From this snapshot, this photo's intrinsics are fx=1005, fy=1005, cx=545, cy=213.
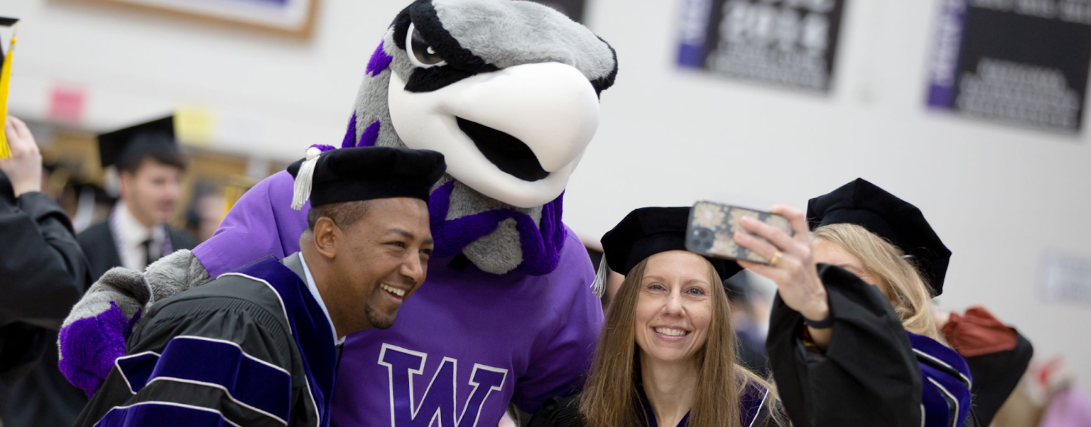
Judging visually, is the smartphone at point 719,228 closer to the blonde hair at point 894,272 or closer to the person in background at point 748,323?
the blonde hair at point 894,272

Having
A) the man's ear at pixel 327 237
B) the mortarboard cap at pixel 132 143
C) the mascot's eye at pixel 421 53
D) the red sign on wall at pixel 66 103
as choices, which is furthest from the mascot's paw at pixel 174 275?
the red sign on wall at pixel 66 103

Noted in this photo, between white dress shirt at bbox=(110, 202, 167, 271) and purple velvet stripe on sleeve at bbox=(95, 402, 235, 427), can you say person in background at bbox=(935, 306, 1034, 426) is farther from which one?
white dress shirt at bbox=(110, 202, 167, 271)

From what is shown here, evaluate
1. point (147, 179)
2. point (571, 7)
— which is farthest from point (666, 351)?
point (571, 7)

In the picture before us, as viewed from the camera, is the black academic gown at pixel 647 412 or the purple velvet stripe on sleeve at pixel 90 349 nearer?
the purple velvet stripe on sleeve at pixel 90 349

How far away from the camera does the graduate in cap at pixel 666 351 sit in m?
2.48

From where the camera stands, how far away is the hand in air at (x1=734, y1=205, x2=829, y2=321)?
163cm

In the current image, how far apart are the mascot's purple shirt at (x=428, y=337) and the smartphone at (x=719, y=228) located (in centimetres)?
83

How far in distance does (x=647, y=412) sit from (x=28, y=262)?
1.74 metres

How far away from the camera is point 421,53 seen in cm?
223

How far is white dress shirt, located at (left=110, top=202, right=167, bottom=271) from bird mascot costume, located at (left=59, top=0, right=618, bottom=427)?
203 centimetres

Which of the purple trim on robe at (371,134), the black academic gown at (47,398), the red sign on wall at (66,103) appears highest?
the purple trim on robe at (371,134)

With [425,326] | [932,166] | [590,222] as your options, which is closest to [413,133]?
[425,326]

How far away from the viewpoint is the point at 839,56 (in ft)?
26.1

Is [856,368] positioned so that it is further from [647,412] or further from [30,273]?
[30,273]
